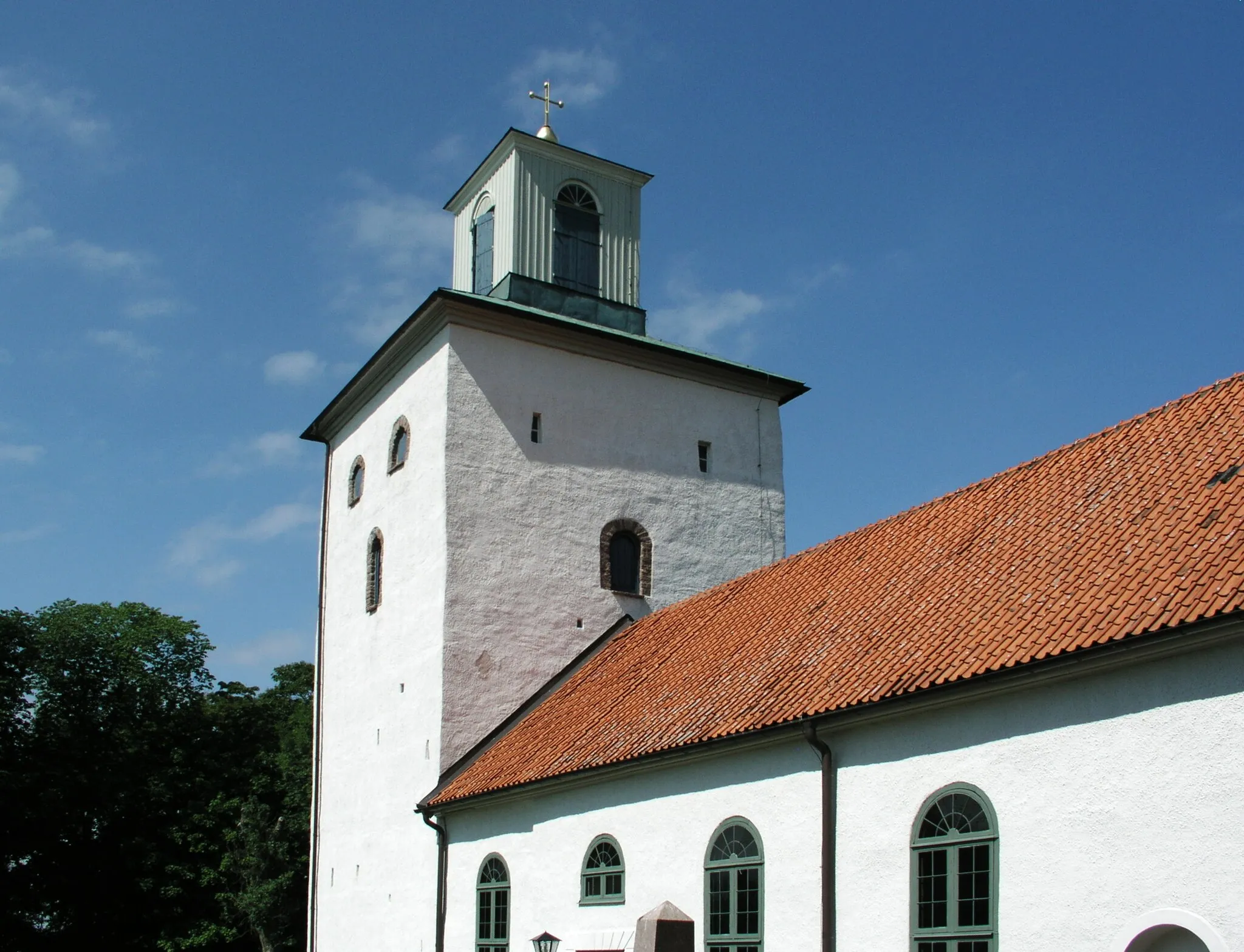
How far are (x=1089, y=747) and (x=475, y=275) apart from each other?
16.2 metres

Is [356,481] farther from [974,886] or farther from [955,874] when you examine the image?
[974,886]

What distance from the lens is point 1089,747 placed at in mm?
9875

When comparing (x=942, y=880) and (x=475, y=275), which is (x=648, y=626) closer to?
(x=475, y=275)

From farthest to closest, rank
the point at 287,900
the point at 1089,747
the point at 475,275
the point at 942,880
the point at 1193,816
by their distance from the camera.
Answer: the point at 287,900
the point at 475,275
the point at 942,880
the point at 1089,747
the point at 1193,816

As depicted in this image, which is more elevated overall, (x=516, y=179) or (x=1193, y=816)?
(x=516, y=179)

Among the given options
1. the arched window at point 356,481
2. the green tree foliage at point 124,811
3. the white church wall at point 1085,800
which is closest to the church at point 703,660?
the white church wall at point 1085,800

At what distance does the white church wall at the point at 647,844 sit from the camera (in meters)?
12.3

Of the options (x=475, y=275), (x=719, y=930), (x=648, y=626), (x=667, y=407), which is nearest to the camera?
(x=719, y=930)

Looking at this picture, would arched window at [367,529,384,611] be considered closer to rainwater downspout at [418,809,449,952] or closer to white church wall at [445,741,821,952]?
rainwater downspout at [418,809,449,952]

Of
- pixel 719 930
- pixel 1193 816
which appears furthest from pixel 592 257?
pixel 1193 816

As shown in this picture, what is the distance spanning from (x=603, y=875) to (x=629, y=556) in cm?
714

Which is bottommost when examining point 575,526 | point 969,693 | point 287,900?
point 287,900

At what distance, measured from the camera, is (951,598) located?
12.8 meters

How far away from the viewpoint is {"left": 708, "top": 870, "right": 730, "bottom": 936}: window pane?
13.0 metres
